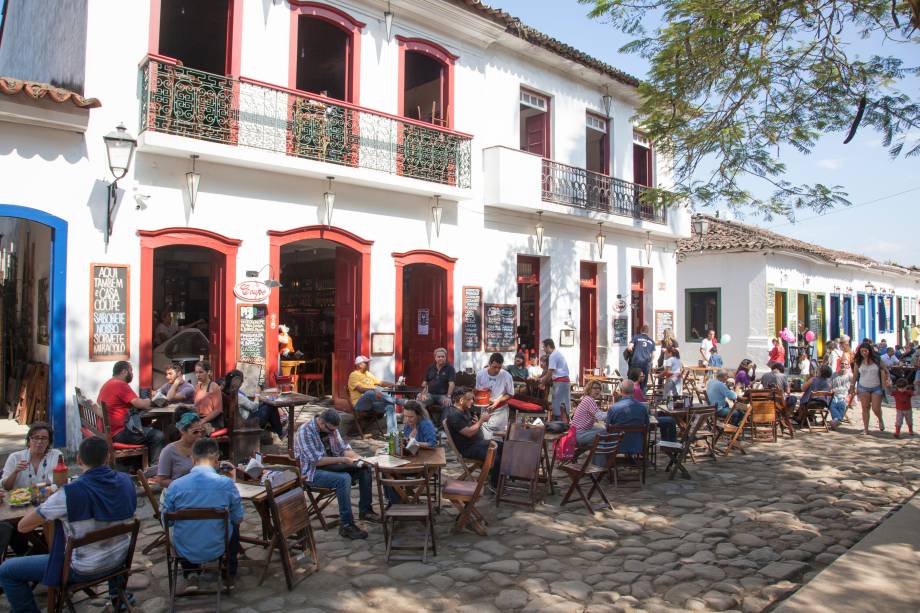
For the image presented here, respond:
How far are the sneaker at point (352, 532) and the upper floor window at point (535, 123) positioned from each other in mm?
10450

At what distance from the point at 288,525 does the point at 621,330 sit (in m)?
12.8

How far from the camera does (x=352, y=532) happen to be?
5.83m

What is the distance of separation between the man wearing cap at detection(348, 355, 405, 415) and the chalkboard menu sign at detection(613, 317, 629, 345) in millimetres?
7484

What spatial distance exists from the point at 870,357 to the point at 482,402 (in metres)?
7.12

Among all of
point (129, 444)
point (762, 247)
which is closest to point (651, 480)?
point (129, 444)

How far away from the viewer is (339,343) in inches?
458

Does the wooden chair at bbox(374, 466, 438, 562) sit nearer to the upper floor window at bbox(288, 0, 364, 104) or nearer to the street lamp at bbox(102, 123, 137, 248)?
the street lamp at bbox(102, 123, 137, 248)

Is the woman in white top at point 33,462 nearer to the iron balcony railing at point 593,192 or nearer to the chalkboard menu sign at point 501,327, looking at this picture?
the chalkboard menu sign at point 501,327

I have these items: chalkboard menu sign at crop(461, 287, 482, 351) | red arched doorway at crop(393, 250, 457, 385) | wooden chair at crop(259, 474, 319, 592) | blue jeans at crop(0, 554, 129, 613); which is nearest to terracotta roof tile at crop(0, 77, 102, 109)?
red arched doorway at crop(393, 250, 457, 385)

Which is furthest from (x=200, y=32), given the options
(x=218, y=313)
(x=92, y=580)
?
(x=92, y=580)

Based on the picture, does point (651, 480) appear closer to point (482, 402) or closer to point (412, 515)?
point (482, 402)

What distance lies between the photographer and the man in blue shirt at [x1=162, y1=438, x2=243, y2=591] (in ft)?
14.4

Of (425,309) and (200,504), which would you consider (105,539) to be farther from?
(425,309)

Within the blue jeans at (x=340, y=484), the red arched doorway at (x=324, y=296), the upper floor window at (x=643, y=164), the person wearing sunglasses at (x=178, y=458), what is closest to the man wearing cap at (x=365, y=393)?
the red arched doorway at (x=324, y=296)
